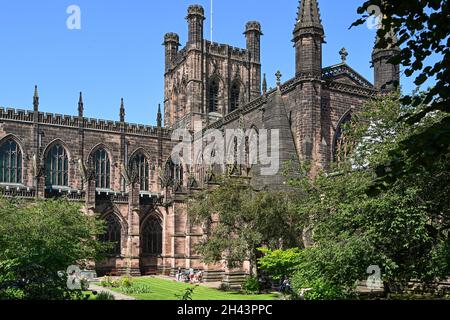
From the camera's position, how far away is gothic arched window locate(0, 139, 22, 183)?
4794 centimetres

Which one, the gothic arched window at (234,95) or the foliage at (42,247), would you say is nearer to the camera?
the foliage at (42,247)

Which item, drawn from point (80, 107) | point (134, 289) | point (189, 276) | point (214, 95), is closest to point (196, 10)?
point (214, 95)

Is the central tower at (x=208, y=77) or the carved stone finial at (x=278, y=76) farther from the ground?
the central tower at (x=208, y=77)

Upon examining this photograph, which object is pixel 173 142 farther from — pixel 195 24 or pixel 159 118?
pixel 195 24

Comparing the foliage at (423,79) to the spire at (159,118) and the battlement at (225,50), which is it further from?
the battlement at (225,50)

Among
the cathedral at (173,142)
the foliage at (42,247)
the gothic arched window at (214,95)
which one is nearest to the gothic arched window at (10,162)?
the cathedral at (173,142)

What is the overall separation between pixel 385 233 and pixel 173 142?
3989cm

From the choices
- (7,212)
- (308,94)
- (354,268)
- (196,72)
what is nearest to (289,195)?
(308,94)

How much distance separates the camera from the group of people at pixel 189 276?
127 ft

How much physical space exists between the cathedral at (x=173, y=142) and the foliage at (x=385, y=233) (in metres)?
13.4

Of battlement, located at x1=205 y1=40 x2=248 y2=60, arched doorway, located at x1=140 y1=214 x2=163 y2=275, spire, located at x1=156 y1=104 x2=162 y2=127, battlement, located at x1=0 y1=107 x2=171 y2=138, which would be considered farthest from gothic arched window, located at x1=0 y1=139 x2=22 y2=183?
battlement, located at x1=205 y1=40 x2=248 y2=60

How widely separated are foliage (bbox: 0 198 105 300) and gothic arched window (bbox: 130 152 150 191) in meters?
16.1

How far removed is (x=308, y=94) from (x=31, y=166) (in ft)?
84.9
